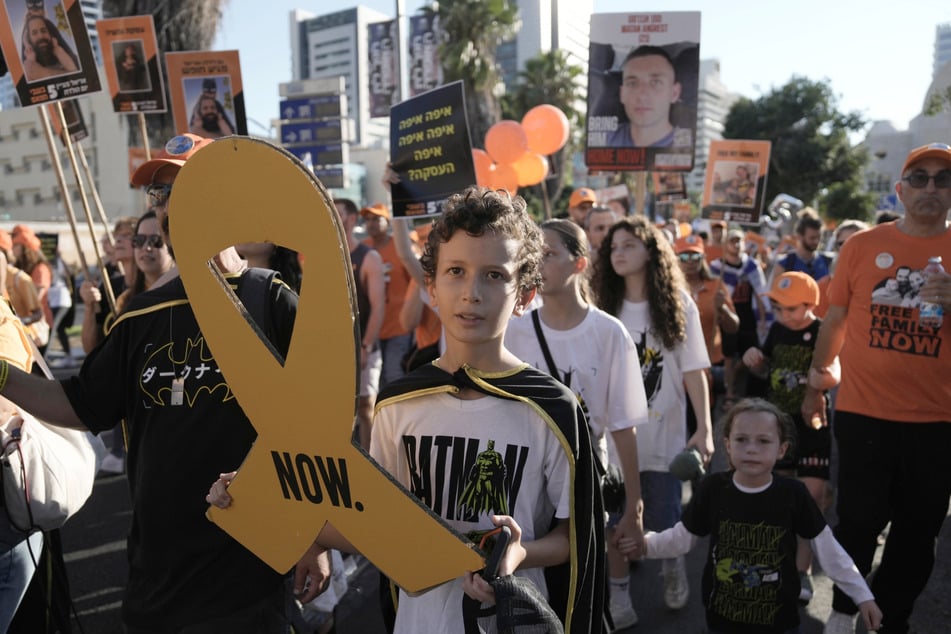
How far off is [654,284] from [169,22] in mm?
14222

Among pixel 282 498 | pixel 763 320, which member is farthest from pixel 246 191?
pixel 763 320

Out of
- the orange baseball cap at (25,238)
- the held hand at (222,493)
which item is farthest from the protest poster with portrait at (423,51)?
the held hand at (222,493)

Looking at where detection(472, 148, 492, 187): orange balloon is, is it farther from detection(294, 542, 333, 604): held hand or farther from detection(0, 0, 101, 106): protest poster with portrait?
detection(294, 542, 333, 604): held hand

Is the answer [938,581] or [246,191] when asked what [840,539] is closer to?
[938,581]

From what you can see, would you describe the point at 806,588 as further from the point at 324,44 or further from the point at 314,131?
the point at 324,44

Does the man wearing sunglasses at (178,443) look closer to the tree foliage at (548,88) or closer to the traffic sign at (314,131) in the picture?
the traffic sign at (314,131)

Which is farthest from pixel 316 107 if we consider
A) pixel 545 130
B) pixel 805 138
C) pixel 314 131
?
pixel 805 138

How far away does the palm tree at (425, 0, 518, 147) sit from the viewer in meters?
30.4

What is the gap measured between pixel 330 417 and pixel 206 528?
803 millimetres

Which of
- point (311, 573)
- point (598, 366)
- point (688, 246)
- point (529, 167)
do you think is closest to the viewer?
point (311, 573)

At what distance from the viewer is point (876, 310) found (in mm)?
→ 3691

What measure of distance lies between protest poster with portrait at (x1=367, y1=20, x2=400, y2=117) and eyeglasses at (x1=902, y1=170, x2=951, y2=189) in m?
19.1

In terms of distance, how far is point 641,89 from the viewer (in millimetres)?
7172

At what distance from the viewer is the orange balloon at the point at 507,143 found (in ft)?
27.5
